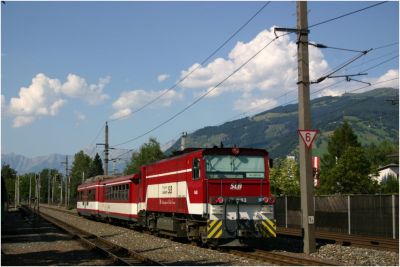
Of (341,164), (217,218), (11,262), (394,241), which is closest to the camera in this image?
(11,262)

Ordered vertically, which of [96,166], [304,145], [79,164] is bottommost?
[304,145]

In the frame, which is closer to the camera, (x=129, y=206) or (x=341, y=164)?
(x=129, y=206)

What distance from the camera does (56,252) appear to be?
62.7 ft

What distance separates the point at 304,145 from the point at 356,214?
8750 mm

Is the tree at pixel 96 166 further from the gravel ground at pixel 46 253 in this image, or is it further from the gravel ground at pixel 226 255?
the gravel ground at pixel 226 255

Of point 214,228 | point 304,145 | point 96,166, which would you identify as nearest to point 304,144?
point 304,145

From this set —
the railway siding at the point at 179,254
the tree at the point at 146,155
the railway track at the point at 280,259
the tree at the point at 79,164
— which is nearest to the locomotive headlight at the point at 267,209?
the railway track at the point at 280,259

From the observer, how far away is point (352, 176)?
191 feet

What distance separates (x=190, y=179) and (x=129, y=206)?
11.7 metres

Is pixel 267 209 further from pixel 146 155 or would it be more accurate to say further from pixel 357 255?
pixel 146 155

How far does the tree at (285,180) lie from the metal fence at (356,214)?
27738mm

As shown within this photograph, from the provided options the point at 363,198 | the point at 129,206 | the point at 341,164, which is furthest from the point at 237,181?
the point at 341,164

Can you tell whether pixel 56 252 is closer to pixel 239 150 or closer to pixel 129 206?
pixel 239 150

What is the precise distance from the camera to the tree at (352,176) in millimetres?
57969
